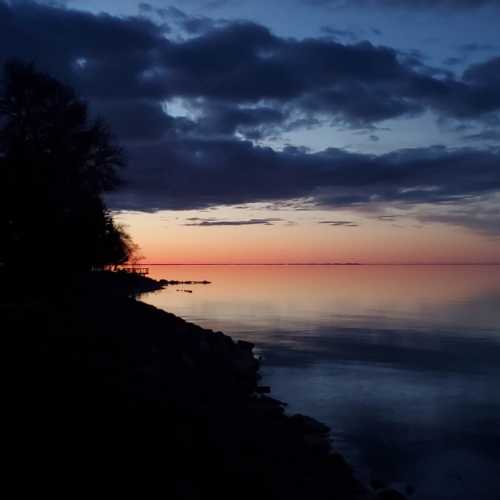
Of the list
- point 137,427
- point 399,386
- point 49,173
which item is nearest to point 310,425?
point 137,427

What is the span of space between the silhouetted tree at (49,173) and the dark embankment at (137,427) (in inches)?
383

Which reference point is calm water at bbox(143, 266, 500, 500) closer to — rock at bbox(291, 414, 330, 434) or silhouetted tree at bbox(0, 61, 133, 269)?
rock at bbox(291, 414, 330, 434)

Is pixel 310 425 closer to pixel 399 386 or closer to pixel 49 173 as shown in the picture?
pixel 399 386

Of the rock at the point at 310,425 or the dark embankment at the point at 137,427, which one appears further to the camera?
the rock at the point at 310,425

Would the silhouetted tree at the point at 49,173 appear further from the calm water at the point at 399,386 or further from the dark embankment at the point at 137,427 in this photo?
the calm water at the point at 399,386

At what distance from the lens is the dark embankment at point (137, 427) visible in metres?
8.92

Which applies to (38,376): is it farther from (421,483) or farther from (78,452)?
(421,483)

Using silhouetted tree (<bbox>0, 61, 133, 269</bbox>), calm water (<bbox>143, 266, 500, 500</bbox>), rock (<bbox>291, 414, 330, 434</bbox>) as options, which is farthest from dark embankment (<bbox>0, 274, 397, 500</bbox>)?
silhouetted tree (<bbox>0, 61, 133, 269</bbox>)

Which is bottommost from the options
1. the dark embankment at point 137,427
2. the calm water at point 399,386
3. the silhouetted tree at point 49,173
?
the calm water at point 399,386

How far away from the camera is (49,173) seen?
3294 centimetres

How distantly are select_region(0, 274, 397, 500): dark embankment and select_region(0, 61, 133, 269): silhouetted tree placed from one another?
9.74 m

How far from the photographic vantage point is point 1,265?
3388 centimetres

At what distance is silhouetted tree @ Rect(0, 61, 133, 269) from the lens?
31.5 meters

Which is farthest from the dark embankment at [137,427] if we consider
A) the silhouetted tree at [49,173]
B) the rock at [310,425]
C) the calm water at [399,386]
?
the silhouetted tree at [49,173]
